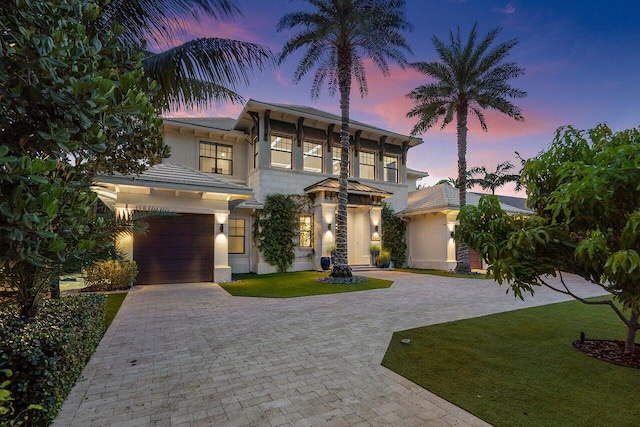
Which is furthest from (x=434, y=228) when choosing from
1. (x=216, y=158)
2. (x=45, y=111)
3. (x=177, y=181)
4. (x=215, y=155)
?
(x=45, y=111)

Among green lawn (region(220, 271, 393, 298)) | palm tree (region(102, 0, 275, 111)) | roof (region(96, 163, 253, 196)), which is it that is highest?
palm tree (region(102, 0, 275, 111))

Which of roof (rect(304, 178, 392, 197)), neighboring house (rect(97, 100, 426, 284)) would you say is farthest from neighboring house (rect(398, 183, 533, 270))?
roof (rect(304, 178, 392, 197))

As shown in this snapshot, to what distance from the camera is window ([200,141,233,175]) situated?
57.6ft

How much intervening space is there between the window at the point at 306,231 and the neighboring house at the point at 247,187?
0.06m

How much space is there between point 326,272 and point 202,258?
6.61 m

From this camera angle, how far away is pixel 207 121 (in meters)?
19.8

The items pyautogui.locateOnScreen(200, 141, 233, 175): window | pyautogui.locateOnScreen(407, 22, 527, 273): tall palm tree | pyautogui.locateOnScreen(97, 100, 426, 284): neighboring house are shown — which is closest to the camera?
pyautogui.locateOnScreen(97, 100, 426, 284): neighboring house

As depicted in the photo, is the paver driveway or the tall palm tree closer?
the paver driveway

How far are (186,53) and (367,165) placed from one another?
51.3 ft

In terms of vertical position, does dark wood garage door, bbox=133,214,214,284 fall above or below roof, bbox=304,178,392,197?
below

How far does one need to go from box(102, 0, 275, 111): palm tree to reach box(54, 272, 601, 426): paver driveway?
4830 mm

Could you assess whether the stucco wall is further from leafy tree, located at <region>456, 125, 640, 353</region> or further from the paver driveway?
leafy tree, located at <region>456, 125, 640, 353</region>

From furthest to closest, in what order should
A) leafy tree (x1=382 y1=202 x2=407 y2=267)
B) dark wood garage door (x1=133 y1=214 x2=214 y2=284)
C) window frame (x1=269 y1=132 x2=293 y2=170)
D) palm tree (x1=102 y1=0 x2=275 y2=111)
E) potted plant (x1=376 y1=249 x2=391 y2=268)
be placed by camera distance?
leafy tree (x1=382 y1=202 x2=407 y2=267) < potted plant (x1=376 y1=249 x2=391 y2=268) < window frame (x1=269 y1=132 x2=293 y2=170) < dark wood garage door (x1=133 y1=214 x2=214 y2=284) < palm tree (x1=102 y1=0 x2=275 y2=111)

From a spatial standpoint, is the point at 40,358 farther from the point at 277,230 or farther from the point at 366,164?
the point at 366,164
